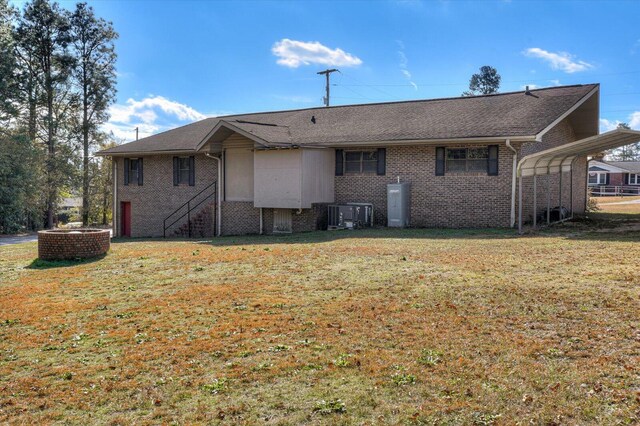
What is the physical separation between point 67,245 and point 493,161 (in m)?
12.7

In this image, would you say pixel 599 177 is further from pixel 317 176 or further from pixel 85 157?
pixel 85 157

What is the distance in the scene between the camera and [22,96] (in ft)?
108

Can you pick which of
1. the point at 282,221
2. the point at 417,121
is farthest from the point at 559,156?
the point at 282,221

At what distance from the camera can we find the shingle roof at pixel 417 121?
18.1 metres

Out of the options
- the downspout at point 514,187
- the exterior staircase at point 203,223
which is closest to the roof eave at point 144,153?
the exterior staircase at point 203,223

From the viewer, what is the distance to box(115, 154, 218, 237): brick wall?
77.7 ft

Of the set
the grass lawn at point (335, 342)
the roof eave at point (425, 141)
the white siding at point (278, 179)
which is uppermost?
the roof eave at point (425, 141)

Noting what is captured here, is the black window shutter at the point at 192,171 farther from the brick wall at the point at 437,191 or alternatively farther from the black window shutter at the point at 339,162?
the brick wall at the point at 437,191

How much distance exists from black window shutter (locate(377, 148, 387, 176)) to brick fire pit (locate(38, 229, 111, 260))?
1013 centimetres

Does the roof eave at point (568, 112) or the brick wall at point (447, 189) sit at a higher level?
the roof eave at point (568, 112)

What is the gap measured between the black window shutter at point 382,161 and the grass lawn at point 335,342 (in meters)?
9.00

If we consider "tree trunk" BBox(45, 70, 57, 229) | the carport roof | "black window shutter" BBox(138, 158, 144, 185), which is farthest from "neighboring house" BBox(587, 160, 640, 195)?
"tree trunk" BBox(45, 70, 57, 229)

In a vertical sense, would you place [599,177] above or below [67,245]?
above

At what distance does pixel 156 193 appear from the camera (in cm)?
2530
